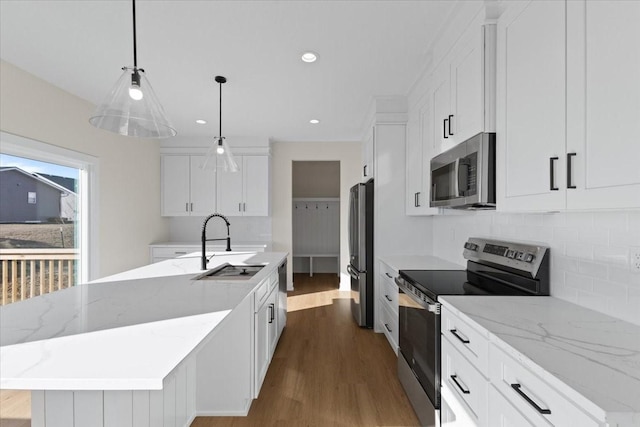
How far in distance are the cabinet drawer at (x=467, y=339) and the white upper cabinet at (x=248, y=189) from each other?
3852 mm

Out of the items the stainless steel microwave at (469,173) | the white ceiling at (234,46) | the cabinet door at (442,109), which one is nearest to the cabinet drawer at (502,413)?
the stainless steel microwave at (469,173)

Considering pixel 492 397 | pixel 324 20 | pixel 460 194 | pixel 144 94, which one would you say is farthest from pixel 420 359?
pixel 324 20

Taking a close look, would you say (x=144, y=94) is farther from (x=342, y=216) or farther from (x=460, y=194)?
(x=342, y=216)

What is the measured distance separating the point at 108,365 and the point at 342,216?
15.7 feet

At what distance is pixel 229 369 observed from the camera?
2002 mm

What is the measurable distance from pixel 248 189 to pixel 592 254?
441 centimetres

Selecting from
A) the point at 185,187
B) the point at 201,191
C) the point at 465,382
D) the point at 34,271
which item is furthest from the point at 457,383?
the point at 185,187

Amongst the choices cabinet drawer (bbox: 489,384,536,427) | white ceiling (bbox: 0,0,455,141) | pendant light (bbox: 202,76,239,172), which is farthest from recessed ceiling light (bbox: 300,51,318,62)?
cabinet drawer (bbox: 489,384,536,427)

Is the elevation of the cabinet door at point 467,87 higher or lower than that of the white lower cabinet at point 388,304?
higher

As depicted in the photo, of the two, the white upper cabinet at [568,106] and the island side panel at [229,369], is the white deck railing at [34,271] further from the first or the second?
the white upper cabinet at [568,106]

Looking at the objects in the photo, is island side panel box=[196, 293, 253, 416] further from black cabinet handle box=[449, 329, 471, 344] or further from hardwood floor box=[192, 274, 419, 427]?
black cabinet handle box=[449, 329, 471, 344]

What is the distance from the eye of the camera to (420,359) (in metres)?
1.95

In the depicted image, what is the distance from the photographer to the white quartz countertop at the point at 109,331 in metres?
0.79

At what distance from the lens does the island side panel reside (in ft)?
6.52
